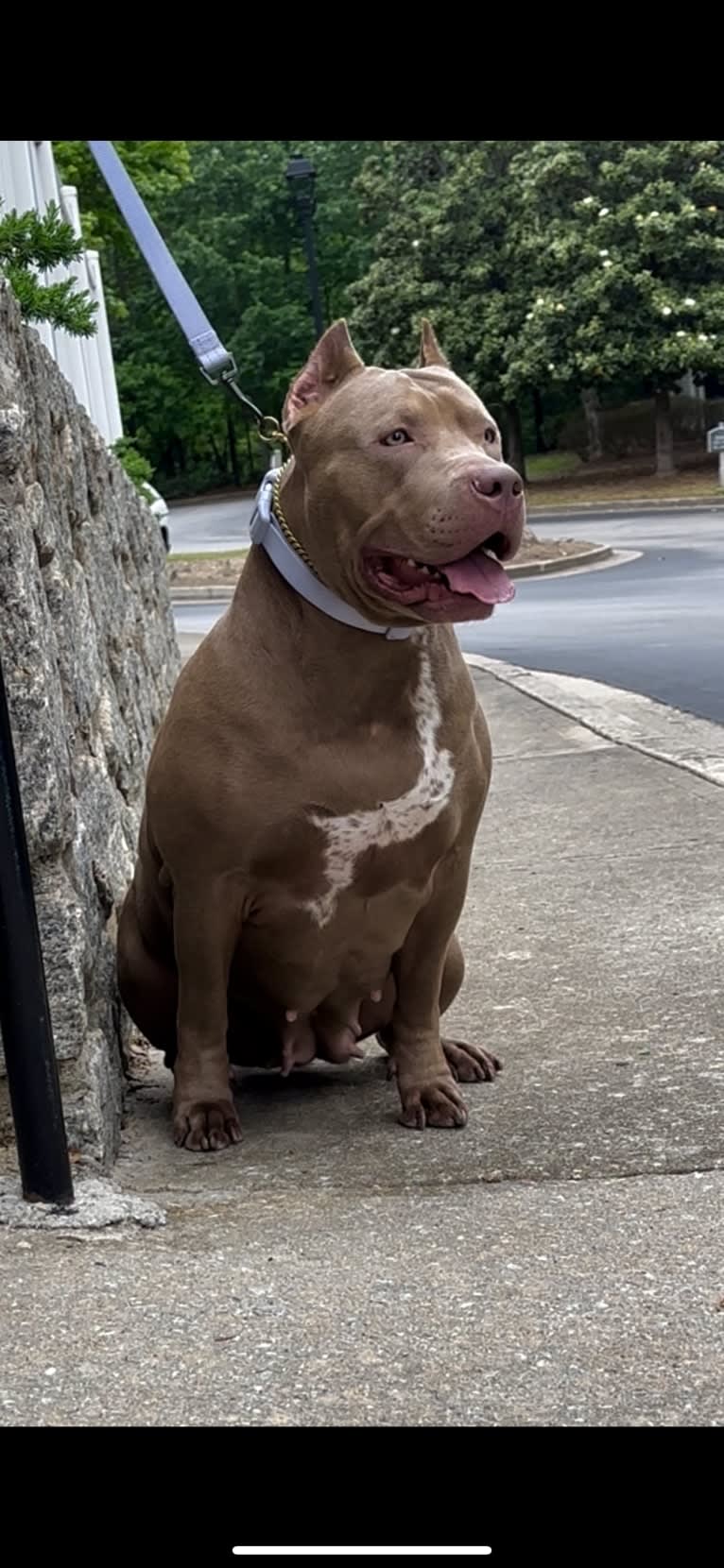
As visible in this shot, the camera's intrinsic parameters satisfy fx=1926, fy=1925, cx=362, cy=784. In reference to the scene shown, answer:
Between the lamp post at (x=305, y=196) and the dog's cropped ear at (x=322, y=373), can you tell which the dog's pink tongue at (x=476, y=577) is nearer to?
the dog's cropped ear at (x=322, y=373)

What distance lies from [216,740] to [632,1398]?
63.9 inches

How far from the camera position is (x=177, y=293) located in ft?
15.5

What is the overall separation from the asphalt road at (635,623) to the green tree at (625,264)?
10795mm

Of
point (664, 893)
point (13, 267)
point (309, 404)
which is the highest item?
point (13, 267)

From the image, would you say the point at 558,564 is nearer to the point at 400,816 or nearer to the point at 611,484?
the point at 611,484

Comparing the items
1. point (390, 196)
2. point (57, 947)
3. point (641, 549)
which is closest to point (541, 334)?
point (390, 196)

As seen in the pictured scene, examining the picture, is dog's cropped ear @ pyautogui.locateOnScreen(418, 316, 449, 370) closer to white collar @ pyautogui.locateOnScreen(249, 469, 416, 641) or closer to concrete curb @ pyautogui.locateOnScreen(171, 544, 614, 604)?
white collar @ pyautogui.locateOnScreen(249, 469, 416, 641)

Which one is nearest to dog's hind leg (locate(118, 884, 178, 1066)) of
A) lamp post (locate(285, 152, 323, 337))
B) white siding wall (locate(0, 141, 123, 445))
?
white siding wall (locate(0, 141, 123, 445))

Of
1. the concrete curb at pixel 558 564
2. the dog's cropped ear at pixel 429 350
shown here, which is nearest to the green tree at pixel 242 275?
the concrete curb at pixel 558 564

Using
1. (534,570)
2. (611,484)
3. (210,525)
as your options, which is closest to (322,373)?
(534,570)

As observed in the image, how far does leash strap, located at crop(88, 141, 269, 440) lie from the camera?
452 centimetres
